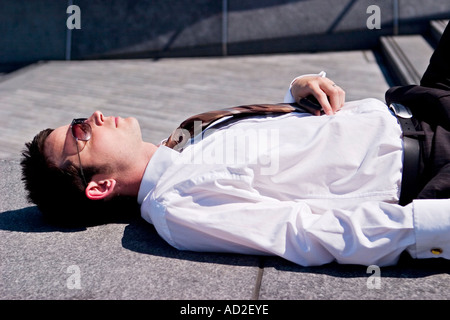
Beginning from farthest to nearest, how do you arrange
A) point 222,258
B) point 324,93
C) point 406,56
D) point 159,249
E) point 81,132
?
point 406,56 → point 324,93 → point 81,132 → point 159,249 → point 222,258

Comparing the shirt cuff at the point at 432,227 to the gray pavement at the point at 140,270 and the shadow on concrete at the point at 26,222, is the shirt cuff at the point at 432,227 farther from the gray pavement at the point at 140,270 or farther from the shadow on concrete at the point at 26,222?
the shadow on concrete at the point at 26,222

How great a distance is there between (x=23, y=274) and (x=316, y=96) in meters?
1.59

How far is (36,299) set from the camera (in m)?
2.19

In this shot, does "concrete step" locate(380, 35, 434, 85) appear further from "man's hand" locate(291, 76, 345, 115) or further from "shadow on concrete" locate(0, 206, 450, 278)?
"shadow on concrete" locate(0, 206, 450, 278)

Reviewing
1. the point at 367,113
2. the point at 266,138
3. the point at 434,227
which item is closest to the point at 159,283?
the point at 266,138

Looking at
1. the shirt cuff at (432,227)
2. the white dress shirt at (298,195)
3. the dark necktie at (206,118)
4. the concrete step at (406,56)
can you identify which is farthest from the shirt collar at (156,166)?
the concrete step at (406,56)

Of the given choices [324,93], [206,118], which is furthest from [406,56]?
[206,118]

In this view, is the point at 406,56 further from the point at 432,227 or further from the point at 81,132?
the point at 81,132

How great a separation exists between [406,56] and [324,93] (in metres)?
3.50

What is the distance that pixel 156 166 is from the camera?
8.70 ft

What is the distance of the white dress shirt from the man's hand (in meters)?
0.11

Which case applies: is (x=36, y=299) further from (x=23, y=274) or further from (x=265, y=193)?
(x=265, y=193)

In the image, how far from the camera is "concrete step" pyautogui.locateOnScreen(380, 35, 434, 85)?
17.3ft

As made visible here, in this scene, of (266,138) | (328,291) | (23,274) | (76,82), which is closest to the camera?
(328,291)
